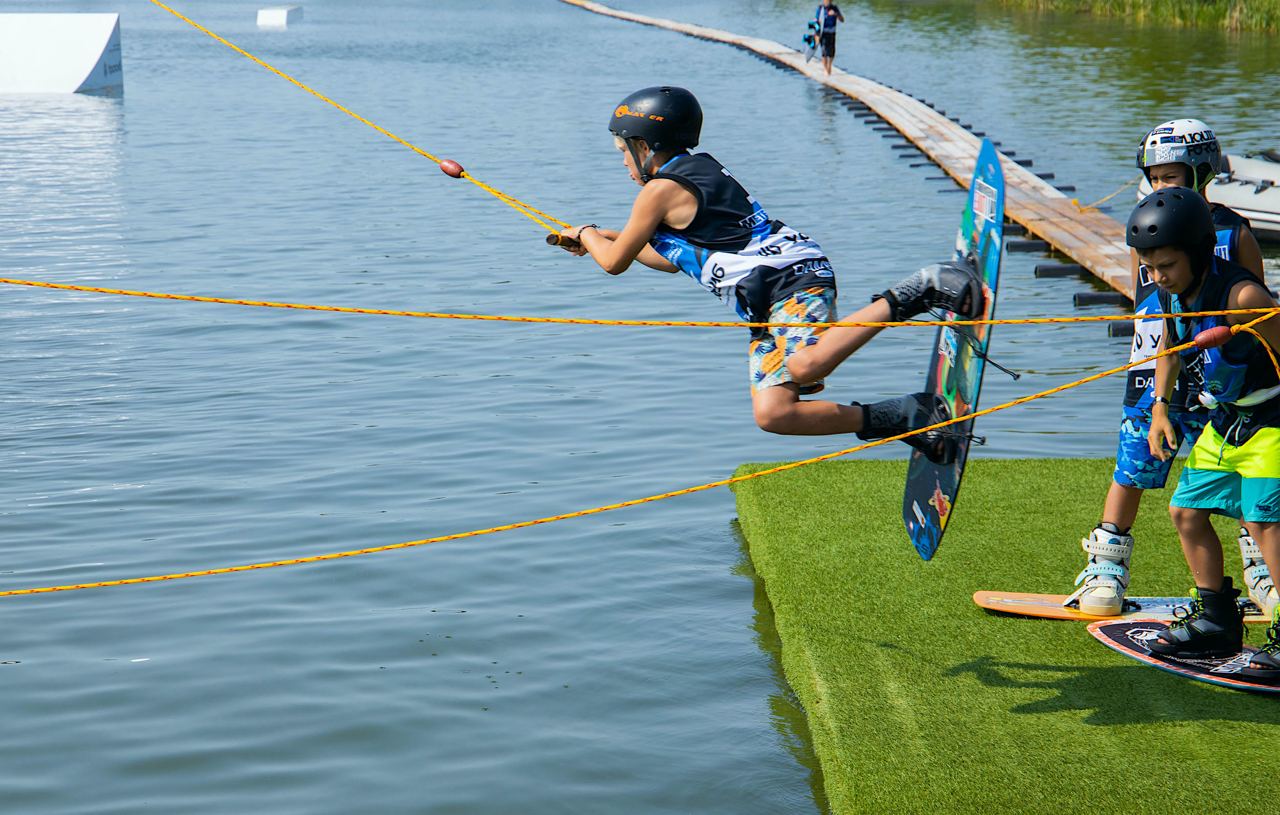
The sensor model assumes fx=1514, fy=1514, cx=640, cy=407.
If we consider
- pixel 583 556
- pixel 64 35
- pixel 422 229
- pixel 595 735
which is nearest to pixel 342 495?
pixel 583 556

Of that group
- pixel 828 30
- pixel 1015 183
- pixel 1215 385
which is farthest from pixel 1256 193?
pixel 828 30

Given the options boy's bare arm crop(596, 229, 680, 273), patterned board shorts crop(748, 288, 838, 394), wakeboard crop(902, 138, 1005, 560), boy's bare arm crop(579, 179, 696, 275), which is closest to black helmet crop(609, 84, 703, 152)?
boy's bare arm crop(579, 179, 696, 275)

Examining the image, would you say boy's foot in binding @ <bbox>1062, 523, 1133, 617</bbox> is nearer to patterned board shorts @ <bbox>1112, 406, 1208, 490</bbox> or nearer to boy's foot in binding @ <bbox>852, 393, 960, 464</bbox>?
patterned board shorts @ <bbox>1112, 406, 1208, 490</bbox>

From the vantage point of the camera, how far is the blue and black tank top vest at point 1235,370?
490 centimetres

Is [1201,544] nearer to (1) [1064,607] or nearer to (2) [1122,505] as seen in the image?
(2) [1122,505]

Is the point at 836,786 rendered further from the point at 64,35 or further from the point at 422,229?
the point at 64,35

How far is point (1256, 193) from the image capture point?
14984mm

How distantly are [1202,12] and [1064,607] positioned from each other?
122 feet

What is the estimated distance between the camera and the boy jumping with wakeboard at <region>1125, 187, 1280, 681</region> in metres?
4.83

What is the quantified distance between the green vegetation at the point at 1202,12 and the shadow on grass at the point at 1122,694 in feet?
113

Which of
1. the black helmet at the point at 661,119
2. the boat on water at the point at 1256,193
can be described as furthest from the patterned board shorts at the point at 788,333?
the boat on water at the point at 1256,193

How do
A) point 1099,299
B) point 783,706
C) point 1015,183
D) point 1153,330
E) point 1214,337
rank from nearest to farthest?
point 1214,337, point 1153,330, point 783,706, point 1099,299, point 1015,183

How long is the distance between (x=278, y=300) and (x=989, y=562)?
874cm

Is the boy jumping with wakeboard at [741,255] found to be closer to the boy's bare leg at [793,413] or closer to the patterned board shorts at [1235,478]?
the boy's bare leg at [793,413]
